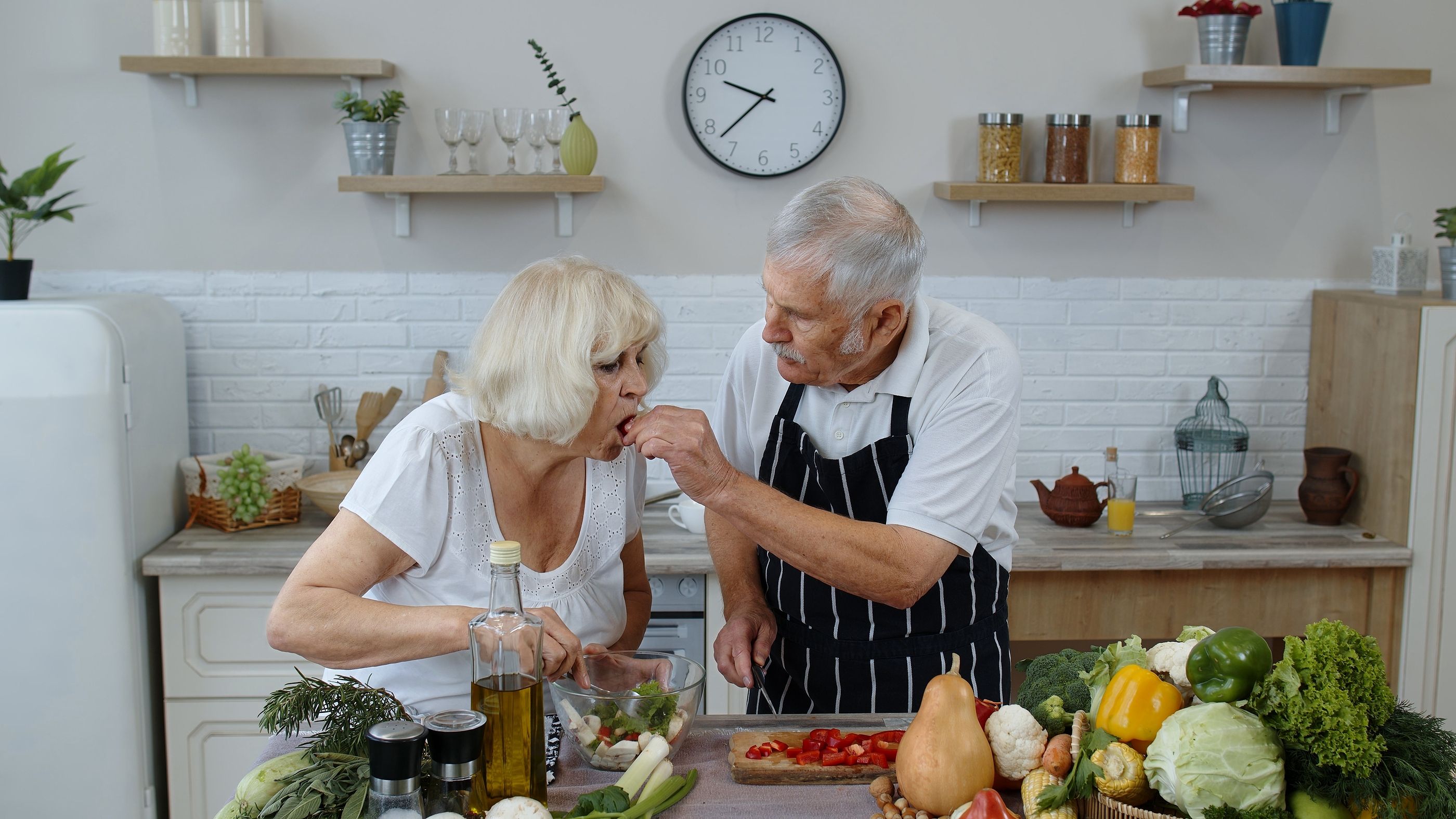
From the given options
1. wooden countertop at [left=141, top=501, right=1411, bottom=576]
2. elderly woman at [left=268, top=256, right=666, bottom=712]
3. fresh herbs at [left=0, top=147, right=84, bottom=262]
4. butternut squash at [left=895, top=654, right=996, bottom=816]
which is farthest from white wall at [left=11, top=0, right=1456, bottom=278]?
butternut squash at [left=895, top=654, right=996, bottom=816]

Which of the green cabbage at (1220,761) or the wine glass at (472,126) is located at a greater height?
the wine glass at (472,126)

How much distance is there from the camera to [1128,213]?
3.74 meters

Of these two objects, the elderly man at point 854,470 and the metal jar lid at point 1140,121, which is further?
the metal jar lid at point 1140,121

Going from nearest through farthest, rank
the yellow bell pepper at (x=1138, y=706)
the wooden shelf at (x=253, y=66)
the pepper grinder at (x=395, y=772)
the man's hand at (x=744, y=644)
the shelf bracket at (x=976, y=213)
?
the pepper grinder at (x=395, y=772)
the yellow bell pepper at (x=1138, y=706)
the man's hand at (x=744, y=644)
the wooden shelf at (x=253, y=66)
the shelf bracket at (x=976, y=213)

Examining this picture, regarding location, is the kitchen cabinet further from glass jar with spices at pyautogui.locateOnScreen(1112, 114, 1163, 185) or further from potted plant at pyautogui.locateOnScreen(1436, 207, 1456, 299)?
glass jar with spices at pyautogui.locateOnScreen(1112, 114, 1163, 185)

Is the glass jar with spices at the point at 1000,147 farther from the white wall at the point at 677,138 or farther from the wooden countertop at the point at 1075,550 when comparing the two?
the wooden countertop at the point at 1075,550

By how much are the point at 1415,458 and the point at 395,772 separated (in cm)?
301

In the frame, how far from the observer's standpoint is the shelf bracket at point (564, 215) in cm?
363

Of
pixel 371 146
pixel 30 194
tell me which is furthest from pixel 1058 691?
pixel 30 194

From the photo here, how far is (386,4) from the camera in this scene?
354cm

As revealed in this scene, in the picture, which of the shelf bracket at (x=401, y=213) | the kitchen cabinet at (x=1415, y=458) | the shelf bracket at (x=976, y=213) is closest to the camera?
the kitchen cabinet at (x=1415, y=458)

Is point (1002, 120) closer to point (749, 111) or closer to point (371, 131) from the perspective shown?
point (749, 111)

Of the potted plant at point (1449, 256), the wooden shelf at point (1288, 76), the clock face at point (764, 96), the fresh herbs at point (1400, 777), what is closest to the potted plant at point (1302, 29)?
the wooden shelf at point (1288, 76)

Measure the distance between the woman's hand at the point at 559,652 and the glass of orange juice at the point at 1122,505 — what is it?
214cm
